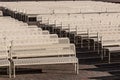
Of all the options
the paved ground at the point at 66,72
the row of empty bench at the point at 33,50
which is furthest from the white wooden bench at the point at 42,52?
the paved ground at the point at 66,72

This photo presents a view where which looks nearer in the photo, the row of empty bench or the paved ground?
the paved ground

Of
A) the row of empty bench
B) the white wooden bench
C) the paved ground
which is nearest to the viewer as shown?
the paved ground

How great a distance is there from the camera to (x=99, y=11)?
77.7ft

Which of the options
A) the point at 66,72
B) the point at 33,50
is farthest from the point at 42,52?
the point at 66,72

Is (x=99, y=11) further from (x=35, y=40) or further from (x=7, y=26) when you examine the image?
(x=35, y=40)

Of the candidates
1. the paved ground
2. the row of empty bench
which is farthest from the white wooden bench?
the paved ground

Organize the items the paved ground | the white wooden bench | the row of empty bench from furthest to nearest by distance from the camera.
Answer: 1. the white wooden bench
2. the row of empty bench
3. the paved ground

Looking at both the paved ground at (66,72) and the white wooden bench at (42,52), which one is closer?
the paved ground at (66,72)

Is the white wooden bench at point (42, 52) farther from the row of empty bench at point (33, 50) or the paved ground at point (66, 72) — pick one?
the paved ground at point (66, 72)

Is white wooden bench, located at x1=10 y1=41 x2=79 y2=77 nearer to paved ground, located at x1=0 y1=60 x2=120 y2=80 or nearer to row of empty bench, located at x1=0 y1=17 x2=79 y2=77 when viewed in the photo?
row of empty bench, located at x1=0 y1=17 x2=79 y2=77

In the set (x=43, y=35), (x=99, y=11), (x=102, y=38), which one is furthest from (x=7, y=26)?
(x=99, y=11)

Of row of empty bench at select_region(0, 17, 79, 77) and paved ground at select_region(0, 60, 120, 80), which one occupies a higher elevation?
row of empty bench at select_region(0, 17, 79, 77)

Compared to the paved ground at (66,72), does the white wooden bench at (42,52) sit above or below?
above

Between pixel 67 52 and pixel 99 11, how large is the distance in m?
13.9
